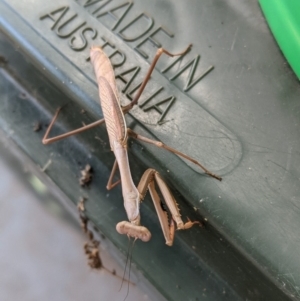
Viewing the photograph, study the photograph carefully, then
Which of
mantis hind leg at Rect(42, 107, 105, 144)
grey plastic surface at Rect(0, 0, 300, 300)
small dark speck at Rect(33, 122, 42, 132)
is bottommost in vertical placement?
small dark speck at Rect(33, 122, 42, 132)

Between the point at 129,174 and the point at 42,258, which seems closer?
the point at 129,174

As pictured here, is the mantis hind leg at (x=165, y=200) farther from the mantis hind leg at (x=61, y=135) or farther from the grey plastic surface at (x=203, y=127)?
the mantis hind leg at (x=61, y=135)

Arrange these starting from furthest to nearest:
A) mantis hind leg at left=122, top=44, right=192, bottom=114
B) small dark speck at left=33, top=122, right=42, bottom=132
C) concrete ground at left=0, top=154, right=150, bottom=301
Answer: small dark speck at left=33, top=122, right=42, bottom=132, concrete ground at left=0, top=154, right=150, bottom=301, mantis hind leg at left=122, top=44, right=192, bottom=114

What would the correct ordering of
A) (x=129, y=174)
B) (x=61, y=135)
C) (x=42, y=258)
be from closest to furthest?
(x=129, y=174) → (x=61, y=135) → (x=42, y=258)

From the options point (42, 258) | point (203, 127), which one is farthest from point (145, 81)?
point (42, 258)

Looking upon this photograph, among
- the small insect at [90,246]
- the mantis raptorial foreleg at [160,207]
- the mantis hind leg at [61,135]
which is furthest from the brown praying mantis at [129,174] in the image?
the small insect at [90,246]

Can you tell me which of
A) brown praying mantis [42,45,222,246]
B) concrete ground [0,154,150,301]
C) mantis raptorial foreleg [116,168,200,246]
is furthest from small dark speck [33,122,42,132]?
mantis raptorial foreleg [116,168,200,246]

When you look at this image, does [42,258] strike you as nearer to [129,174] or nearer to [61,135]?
[61,135]

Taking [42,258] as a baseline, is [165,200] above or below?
above

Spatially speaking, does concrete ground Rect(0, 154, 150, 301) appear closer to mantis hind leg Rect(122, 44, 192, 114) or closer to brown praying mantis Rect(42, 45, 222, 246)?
brown praying mantis Rect(42, 45, 222, 246)
